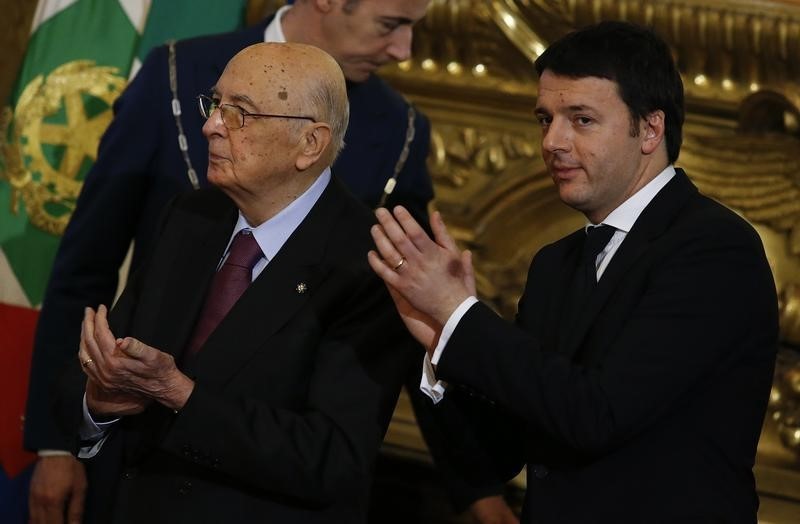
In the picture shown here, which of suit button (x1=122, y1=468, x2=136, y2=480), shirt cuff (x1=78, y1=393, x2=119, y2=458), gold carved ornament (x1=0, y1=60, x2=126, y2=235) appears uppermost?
shirt cuff (x1=78, y1=393, x2=119, y2=458)

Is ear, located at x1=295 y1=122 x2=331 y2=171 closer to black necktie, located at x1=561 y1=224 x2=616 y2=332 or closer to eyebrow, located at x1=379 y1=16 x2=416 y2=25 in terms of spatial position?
black necktie, located at x1=561 y1=224 x2=616 y2=332

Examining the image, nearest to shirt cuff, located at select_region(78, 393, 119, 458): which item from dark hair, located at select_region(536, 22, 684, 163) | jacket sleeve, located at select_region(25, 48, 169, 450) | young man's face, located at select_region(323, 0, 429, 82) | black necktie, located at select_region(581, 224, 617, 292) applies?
jacket sleeve, located at select_region(25, 48, 169, 450)

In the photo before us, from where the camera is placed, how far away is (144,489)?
2447mm

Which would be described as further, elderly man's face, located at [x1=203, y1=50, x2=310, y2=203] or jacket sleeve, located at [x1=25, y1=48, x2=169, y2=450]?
jacket sleeve, located at [x1=25, y1=48, x2=169, y2=450]

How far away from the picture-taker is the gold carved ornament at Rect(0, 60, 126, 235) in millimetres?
4047

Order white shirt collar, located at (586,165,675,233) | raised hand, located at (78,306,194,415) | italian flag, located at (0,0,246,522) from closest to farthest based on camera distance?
1. raised hand, located at (78,306,194,415)
2. white shirt collar, located at (586,165,675,233)
3. italian flag, located at (0,0,246,522)

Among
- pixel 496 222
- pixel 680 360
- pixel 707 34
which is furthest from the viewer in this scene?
pixel 496 222

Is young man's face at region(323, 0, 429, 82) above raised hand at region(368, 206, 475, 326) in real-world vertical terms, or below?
below

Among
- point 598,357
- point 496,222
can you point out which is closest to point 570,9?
point 496,222

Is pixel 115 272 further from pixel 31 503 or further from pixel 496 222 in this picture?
pixel 496 222

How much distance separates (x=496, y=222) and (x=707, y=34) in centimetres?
74

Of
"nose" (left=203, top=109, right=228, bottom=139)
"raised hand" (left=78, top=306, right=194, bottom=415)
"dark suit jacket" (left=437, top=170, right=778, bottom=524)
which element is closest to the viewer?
"dark suit jacket" (left=437, top=170, right=778, bottom=524)

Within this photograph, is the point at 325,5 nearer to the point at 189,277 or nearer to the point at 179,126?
the point at 179,126

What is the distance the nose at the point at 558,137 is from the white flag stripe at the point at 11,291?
216 cm
